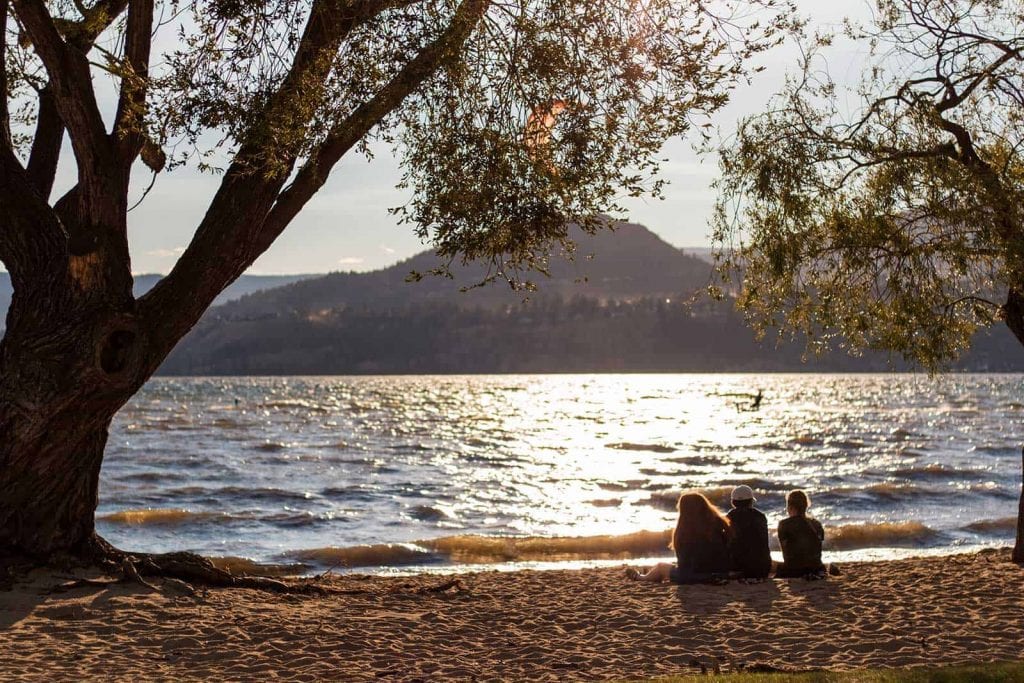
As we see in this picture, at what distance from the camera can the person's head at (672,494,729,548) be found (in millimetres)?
15047

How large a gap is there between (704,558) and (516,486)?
855 inches

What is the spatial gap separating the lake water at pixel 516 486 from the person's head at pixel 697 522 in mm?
7327

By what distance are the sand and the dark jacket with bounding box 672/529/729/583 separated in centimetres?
38

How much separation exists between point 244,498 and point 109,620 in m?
20.3

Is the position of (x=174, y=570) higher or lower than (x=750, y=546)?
lower

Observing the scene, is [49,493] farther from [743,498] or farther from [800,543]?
[800,543]

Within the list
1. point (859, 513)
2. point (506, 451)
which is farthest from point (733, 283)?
point (506, 451)

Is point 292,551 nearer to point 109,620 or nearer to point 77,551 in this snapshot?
point 77,551

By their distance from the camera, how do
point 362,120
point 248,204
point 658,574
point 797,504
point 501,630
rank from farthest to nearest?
point 658,574, point 797,504, point 501,630, point 248,204, point 362,120

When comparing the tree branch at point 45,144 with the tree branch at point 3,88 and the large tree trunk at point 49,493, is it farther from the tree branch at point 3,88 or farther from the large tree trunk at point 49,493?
the large tree trunk at point 49,493

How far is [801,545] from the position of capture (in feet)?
50.7

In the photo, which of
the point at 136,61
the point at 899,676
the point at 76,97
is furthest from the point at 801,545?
the point at 76,97

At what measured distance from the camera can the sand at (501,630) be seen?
1030 cm

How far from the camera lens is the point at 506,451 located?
5353 centimetres
